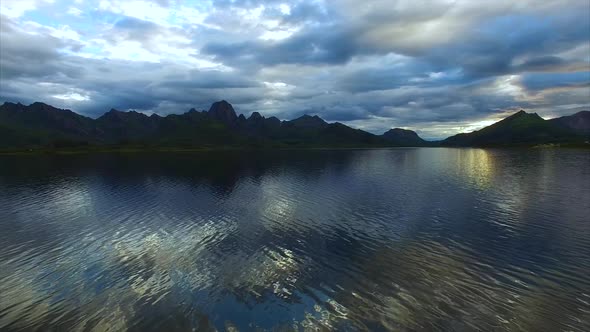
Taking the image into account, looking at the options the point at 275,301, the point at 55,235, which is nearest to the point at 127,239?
the point at 55,235

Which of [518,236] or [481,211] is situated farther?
[481,211]

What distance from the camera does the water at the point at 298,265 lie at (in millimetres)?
23203

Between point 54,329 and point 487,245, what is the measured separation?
40.8 metres

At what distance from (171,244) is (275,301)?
19579 millimetres

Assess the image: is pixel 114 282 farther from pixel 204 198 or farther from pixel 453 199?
pixel 453 199

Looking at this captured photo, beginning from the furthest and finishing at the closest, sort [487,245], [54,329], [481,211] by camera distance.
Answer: [481,211], [487,245], [54,329]

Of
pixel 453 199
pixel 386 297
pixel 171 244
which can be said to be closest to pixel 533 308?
pixel 386 297

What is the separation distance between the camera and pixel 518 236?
41.8 metres

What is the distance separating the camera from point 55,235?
43.9 metres

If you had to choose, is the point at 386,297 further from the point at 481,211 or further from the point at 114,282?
the point at 481,211

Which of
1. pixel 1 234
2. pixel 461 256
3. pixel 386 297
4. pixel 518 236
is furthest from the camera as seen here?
pixel 1 234

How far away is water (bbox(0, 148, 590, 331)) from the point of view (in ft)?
76.1

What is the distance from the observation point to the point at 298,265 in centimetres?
3309

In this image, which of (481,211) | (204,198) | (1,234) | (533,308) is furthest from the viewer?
(204,198)
